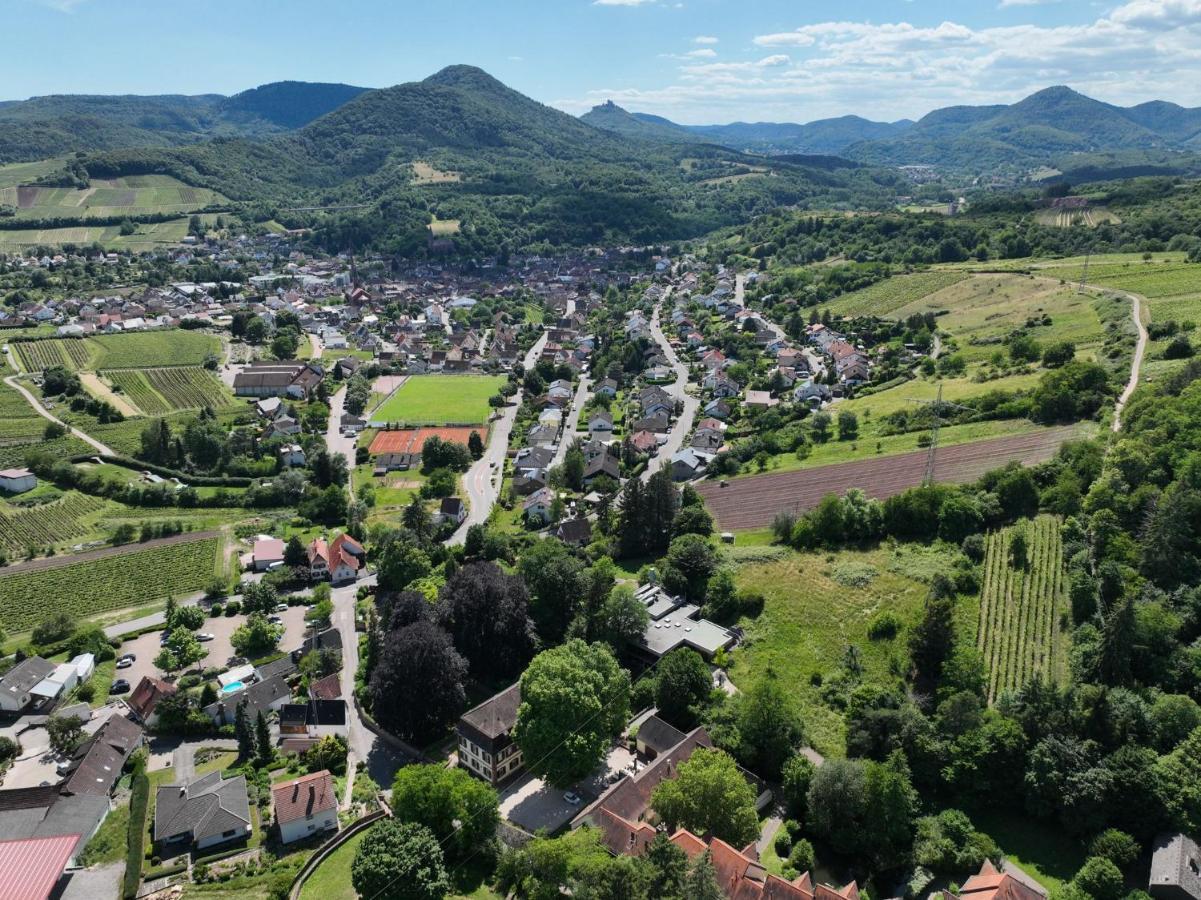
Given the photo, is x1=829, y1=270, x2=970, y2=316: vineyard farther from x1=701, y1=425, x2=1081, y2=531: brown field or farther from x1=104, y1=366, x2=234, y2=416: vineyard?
x1=104, y1=366, x2=234, y2=416: vineyard

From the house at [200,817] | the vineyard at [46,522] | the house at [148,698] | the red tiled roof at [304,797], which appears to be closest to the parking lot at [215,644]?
the house at [148,698]

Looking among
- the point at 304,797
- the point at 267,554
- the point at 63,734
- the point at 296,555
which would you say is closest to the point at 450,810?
the point at 304,797

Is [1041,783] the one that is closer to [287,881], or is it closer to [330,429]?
[287,881]

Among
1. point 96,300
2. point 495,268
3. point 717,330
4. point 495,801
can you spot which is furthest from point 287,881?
point 495,268

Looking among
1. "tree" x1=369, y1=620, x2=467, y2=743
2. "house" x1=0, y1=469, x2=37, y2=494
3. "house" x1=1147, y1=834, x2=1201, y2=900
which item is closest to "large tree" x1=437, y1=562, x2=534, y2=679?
"tree" x1=369, y1=620, x2=467, y2=743

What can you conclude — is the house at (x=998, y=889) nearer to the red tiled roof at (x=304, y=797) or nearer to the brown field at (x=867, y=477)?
the red tiled roof at (x=304, y=797)

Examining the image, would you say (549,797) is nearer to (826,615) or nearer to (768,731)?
(768,731)

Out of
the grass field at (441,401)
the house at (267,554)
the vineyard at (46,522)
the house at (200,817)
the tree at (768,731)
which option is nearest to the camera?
the house at (200,817)
